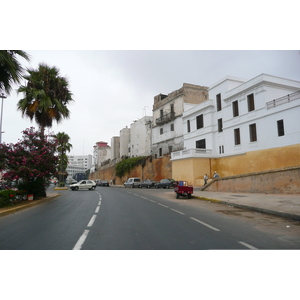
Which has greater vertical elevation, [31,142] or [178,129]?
[178,129]

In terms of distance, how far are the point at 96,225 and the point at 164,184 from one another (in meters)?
29.5

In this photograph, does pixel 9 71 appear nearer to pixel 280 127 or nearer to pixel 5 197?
pixel 5 197

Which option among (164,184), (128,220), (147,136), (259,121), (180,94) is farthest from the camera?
(147,136)

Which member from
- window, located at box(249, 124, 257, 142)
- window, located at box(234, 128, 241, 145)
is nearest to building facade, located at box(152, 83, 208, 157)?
window, located at box(234, 128, 241, 145)

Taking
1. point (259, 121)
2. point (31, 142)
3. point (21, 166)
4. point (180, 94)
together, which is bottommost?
point (21, 166)

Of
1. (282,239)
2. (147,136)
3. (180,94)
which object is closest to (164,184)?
(180,94)

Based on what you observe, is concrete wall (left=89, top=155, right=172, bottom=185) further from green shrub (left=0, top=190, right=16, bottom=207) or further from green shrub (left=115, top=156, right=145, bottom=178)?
green shrub (left=0, top=190, right=16, bottom=207)

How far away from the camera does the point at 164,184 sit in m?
37.6

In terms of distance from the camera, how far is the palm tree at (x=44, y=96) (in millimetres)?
18906

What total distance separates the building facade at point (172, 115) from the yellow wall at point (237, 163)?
807 cm

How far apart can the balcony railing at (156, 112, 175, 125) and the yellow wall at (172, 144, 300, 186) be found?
10351 mm

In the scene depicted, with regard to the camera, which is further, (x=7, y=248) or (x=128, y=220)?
(x=128, y=220)

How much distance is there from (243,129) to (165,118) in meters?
19.0

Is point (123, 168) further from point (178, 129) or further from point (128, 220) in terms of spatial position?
point (128, 220)
